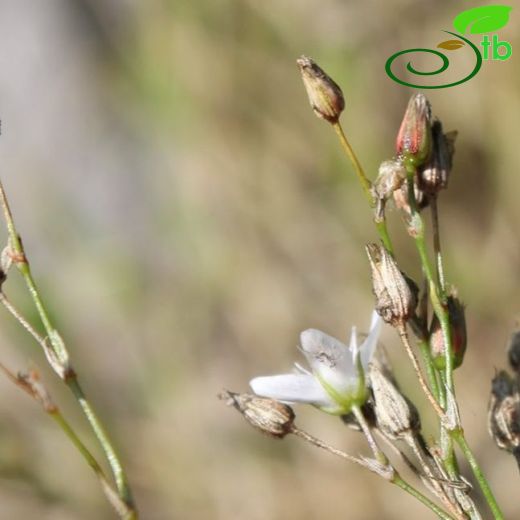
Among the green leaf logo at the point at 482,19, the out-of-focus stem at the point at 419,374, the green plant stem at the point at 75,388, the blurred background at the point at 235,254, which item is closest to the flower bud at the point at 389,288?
the out-of-focus stem at the point at 419,374

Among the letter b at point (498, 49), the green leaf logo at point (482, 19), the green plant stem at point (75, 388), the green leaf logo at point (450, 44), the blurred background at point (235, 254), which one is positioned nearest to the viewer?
the green plant stem at point (75, 388)

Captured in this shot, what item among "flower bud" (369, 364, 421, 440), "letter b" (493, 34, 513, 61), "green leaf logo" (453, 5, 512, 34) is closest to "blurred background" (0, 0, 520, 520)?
"letter b" (493, 34, 513, 61)

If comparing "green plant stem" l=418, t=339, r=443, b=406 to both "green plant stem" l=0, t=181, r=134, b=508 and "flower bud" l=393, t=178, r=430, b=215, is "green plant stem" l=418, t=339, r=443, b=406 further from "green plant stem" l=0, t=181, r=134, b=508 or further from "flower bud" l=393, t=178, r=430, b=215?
"green plant stem" l=0, t=181, r=134, b=508

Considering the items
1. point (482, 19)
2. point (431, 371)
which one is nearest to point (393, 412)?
point (431, 371)

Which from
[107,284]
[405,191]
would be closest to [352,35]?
[107,284]

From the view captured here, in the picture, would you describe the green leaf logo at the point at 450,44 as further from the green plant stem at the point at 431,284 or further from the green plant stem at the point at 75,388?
the green plant stem at the point at 75,388

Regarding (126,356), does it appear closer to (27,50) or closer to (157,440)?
(157,440)
